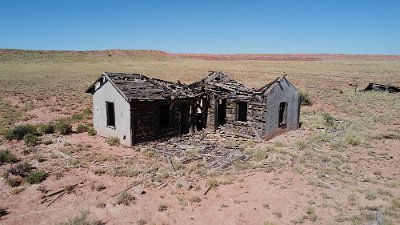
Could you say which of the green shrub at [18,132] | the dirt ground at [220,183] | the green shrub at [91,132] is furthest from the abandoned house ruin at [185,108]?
the green shrub at [18,132]

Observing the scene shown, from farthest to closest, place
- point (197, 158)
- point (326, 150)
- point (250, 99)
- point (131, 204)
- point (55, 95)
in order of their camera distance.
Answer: point (55, 95) → point (250, 99) → point (326, 150) → point (197, 158) → point (131, 204)

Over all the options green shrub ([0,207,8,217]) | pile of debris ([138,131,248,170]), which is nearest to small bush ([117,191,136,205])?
green shrub ([0,207,8,217])

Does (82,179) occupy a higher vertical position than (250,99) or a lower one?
lower

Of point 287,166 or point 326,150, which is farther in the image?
point 326,150

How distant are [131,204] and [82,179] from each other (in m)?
2.74

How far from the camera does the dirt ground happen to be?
9045mm

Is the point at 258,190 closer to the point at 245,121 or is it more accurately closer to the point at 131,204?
the point at 131,204

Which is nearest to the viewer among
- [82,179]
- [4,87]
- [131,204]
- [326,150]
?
[131,204]

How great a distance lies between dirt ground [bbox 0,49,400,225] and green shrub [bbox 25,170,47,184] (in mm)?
195

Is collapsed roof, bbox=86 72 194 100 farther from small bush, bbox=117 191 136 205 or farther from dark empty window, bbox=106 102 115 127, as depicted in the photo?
small bush, bbox=117 191 136 205

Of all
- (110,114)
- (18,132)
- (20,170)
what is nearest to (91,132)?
(110,114)

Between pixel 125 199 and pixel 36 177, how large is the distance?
3517 millimetres

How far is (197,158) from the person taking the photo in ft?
44.9

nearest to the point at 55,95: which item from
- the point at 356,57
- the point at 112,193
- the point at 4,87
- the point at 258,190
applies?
the point at 4,87
